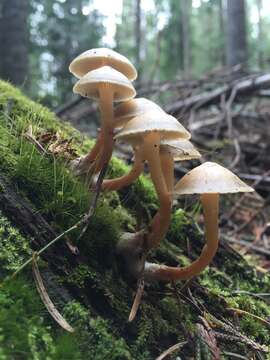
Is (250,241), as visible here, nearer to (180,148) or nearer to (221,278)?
(221,278)

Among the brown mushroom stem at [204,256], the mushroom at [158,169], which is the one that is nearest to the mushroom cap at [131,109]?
the mushroom at [158,169]

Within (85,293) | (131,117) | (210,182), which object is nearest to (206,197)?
(210,182)

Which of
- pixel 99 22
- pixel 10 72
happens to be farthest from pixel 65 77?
pixel 99 22

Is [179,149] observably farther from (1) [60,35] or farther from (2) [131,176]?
(1) [60,35]

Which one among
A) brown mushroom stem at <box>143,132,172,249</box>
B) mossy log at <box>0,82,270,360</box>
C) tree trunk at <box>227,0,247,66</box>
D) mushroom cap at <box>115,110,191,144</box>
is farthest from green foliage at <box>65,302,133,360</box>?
tree trunk at <box>227,0,247,66</box>

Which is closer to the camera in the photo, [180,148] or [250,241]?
[180,148]

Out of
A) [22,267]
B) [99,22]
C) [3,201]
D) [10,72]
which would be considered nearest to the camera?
[22,267]
